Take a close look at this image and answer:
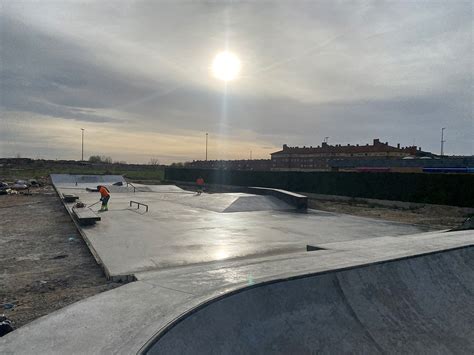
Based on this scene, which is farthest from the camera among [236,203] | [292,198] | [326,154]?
[326,154]

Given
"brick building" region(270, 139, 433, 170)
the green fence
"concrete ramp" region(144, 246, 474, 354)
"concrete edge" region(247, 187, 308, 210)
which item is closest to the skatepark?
"concrete ramp" region(144, 246, 474, 354)

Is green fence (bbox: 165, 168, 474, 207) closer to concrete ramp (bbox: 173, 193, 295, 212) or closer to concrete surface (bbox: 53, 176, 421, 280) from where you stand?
concrete ramp (bbox: 173, 193, 295, 212)

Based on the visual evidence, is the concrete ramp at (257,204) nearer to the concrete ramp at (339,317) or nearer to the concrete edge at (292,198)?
the concrete edge at (292,198)

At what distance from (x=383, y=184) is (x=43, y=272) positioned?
2143cm

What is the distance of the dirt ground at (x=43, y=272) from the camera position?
17.6ft

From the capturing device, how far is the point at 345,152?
238ft

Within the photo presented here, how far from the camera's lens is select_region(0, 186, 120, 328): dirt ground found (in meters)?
5.38

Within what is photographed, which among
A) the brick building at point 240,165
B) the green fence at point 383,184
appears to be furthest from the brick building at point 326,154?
the green fence at point 383,184

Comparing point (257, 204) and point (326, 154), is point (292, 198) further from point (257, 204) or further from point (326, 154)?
point (326, 154)

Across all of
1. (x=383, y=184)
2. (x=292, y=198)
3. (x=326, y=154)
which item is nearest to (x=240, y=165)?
(x=326, y=154)

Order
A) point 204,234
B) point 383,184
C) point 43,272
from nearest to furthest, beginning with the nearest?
point 43,272 → point 204,234 → point 383,184

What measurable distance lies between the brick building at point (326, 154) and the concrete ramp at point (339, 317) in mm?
57622

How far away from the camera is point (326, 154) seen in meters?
76.3

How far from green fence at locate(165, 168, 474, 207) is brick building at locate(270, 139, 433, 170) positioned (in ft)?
104
